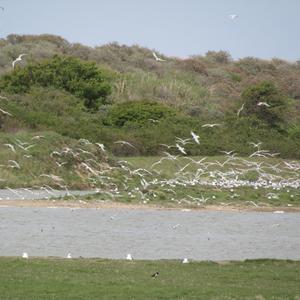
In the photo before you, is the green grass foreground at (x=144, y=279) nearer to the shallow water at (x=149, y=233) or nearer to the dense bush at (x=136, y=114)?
the shallow water at (x=149, y=233)

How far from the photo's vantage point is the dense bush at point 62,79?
217 feet

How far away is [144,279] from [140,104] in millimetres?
47860

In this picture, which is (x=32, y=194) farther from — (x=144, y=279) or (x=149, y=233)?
(x=144, y=279)

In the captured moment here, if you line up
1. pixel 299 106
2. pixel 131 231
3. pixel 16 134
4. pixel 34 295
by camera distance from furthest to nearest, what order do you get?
1. pixel 299 106
2. pixel 16 134
3. pixel 131 231
4. pixel 34 295

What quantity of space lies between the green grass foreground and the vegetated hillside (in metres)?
20.4

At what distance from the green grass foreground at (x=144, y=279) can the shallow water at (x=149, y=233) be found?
117 inches

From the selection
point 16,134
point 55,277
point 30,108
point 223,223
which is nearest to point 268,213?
point 223,223

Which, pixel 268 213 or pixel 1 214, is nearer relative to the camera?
pixel 1 214

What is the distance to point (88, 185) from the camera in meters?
42.0

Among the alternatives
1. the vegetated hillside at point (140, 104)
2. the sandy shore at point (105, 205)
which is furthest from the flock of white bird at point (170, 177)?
the vegetated hillside at point (140, 104)

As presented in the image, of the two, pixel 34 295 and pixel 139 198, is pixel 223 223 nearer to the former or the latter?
pixel 139 198

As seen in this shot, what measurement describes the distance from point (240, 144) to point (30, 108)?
45.9ft

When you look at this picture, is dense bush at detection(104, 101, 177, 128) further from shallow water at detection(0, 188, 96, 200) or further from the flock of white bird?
shallow water at detection(0, 188, 96, 200)

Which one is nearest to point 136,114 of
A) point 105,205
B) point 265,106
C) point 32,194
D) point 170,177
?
point 265,106
